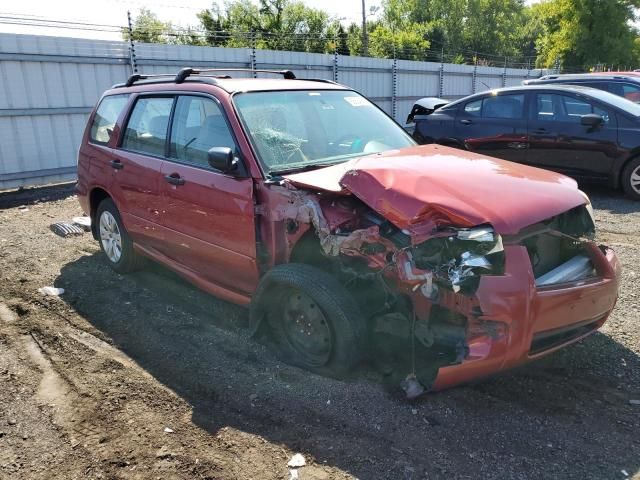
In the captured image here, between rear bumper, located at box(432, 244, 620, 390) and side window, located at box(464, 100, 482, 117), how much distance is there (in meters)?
6.50

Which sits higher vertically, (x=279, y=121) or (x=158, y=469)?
(x=279, y=121)

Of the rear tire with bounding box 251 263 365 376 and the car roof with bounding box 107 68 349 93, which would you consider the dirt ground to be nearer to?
the rear tire with bounding box 251 263 365 376

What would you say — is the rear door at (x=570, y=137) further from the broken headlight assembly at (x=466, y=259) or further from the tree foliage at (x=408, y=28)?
the tree foliage at (x=408, y=28)

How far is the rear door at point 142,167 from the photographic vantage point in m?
4.47

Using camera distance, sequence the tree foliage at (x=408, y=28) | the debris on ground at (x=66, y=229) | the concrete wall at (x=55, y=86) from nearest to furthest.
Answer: the debris on ground at (x=66, y=229) < the concrete wall at (x=55, y=86) < the tree foliage at (x=408, y=28)

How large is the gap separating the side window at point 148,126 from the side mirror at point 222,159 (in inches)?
41.3

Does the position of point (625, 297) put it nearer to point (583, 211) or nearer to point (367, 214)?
point (583, 211)

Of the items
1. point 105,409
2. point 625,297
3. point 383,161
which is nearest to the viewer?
point 105,409

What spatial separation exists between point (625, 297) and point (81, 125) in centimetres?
974

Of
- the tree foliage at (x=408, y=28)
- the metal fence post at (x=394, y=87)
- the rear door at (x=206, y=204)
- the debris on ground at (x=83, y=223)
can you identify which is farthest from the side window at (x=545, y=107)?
the tree foliage at (x=408, y=28)

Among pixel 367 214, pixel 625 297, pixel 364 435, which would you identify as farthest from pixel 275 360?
pixel 625 297

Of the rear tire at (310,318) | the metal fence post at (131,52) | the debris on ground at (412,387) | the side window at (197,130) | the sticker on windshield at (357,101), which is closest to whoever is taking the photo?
the debris on ground at (412,387)

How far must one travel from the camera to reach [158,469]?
2.70m

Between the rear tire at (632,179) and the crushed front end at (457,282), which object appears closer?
the crushed front end at (457,282)
